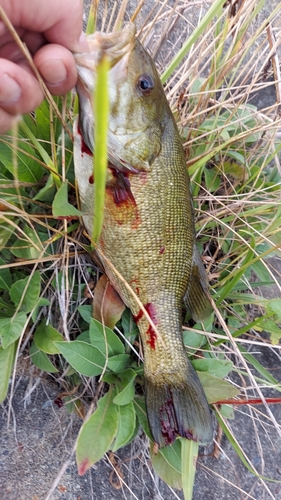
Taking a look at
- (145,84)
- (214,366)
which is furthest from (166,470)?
(145,84)

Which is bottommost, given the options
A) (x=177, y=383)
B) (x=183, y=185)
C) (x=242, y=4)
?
(x=177, y=383)

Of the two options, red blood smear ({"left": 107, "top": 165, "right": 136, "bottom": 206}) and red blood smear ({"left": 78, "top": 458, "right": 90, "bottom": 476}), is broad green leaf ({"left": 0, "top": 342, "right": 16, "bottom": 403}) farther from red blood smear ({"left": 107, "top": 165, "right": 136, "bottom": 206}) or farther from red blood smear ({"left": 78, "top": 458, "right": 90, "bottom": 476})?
red blood smear ({"left": 107, "top": 165, "right": 136, "bottom": 206})

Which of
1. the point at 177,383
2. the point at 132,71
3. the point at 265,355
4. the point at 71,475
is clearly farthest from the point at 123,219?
the point at 265,355

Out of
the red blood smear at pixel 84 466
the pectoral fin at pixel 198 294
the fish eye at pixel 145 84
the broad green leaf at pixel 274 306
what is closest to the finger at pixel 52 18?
the fish eye at pixel 145 84

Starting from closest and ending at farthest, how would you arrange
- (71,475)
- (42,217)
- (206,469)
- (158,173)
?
1. (158,173)
2. (42,217)
3. (71,475)
4. (206,469)

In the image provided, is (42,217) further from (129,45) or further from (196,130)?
(196,130)

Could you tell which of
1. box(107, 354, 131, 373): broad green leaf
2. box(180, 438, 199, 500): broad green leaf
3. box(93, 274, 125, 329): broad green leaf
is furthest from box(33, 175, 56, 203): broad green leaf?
box(180, 438, 199, 500): broad green leaf

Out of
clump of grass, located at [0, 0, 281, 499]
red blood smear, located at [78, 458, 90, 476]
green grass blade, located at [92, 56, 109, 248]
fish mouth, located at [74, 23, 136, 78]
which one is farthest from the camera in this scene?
clump of grass, located at [0, 0, 281, 499]
